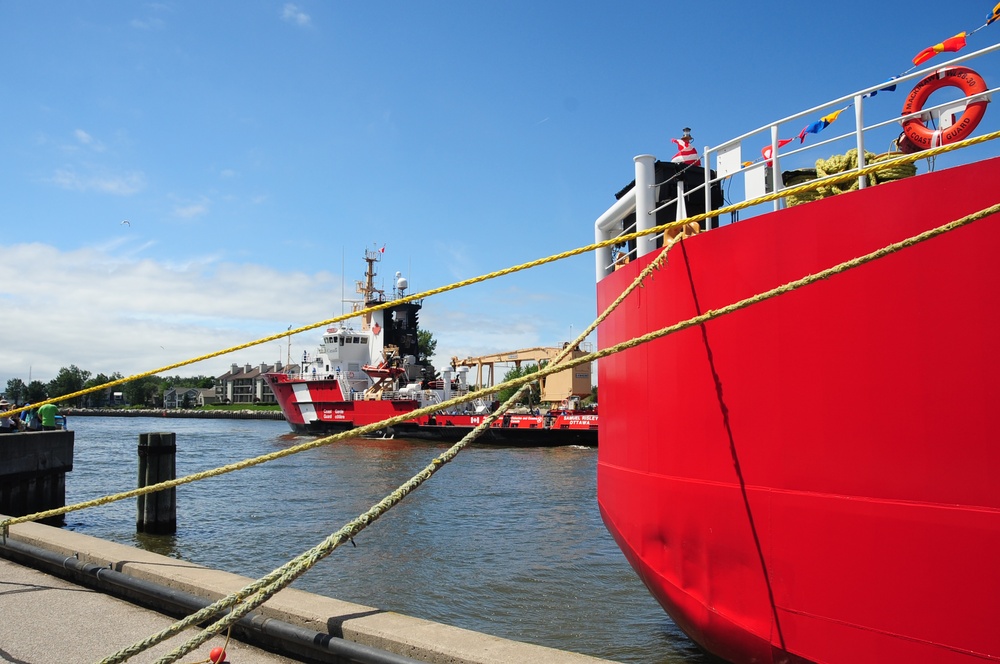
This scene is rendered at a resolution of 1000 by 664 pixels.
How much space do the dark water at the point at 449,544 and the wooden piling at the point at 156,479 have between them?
25 cm

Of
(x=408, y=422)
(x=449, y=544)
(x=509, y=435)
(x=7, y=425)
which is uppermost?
(x=7, y=425)

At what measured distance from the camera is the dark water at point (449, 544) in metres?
7.48

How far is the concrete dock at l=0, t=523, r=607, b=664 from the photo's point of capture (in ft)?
11.5

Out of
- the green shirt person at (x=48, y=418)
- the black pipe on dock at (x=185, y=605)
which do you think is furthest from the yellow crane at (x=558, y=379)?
the black pipe on dock at (x=185, y=605)

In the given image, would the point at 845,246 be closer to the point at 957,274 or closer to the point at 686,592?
the point at 957,274

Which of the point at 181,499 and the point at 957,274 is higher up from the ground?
the point at 957,274

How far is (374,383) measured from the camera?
41906mm

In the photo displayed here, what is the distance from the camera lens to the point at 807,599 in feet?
13.1

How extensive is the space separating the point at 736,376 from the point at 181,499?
14494 mm

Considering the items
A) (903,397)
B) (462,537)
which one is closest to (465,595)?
(462,537)

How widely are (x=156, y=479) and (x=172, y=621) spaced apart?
7.73 m

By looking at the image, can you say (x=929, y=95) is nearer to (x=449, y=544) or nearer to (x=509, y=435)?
(x=449, y=544)

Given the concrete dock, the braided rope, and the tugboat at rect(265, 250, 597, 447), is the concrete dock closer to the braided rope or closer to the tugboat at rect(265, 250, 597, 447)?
the braided rope

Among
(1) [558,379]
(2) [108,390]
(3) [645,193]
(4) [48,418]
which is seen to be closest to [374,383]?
(1) [558,379]
